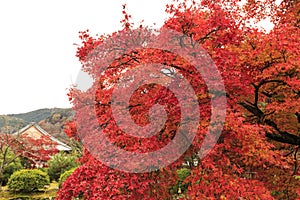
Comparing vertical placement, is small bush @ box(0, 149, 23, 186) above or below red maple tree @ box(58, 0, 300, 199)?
below

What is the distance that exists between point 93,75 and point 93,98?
29.3 inches

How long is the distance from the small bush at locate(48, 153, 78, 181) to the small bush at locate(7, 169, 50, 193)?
3.32m

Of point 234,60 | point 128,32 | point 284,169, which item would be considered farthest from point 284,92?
point 128,32

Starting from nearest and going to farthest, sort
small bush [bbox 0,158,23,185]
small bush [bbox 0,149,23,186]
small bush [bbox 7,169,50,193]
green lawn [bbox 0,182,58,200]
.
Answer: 1. green lawn [bbox 0,182,58,200]
2. small bush [bbox 7,169,50,193]
3. small bush [bbox 0,149,23,186]
4. small bush [bbox 0,158,23,185]

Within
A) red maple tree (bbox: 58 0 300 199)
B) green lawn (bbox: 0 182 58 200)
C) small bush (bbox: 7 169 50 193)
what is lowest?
green lawn (bbox: 0 182 58 200)

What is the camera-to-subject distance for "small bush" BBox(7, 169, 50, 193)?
59.4ft


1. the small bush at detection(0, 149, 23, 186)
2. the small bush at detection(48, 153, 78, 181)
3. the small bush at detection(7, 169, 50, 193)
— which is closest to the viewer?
the small bush at detection(7, 169, 50, 193)

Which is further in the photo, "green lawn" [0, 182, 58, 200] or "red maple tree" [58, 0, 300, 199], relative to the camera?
"green lawn" [0, 182, 58, 200]

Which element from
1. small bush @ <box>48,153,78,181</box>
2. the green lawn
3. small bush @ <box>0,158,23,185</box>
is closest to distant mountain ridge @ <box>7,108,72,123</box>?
small bush @ <box>0,158,23,185</box>

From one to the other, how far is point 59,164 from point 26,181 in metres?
4.17

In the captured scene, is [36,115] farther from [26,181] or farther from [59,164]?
[26,181]

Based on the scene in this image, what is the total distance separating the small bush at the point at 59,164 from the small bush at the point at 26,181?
10.9 ft

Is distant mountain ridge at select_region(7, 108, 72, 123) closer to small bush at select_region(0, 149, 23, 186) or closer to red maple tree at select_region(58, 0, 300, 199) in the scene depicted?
small bush at select_region(0, 149, 23, 186)

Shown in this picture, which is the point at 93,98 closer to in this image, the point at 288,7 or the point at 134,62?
the point at 134,62
